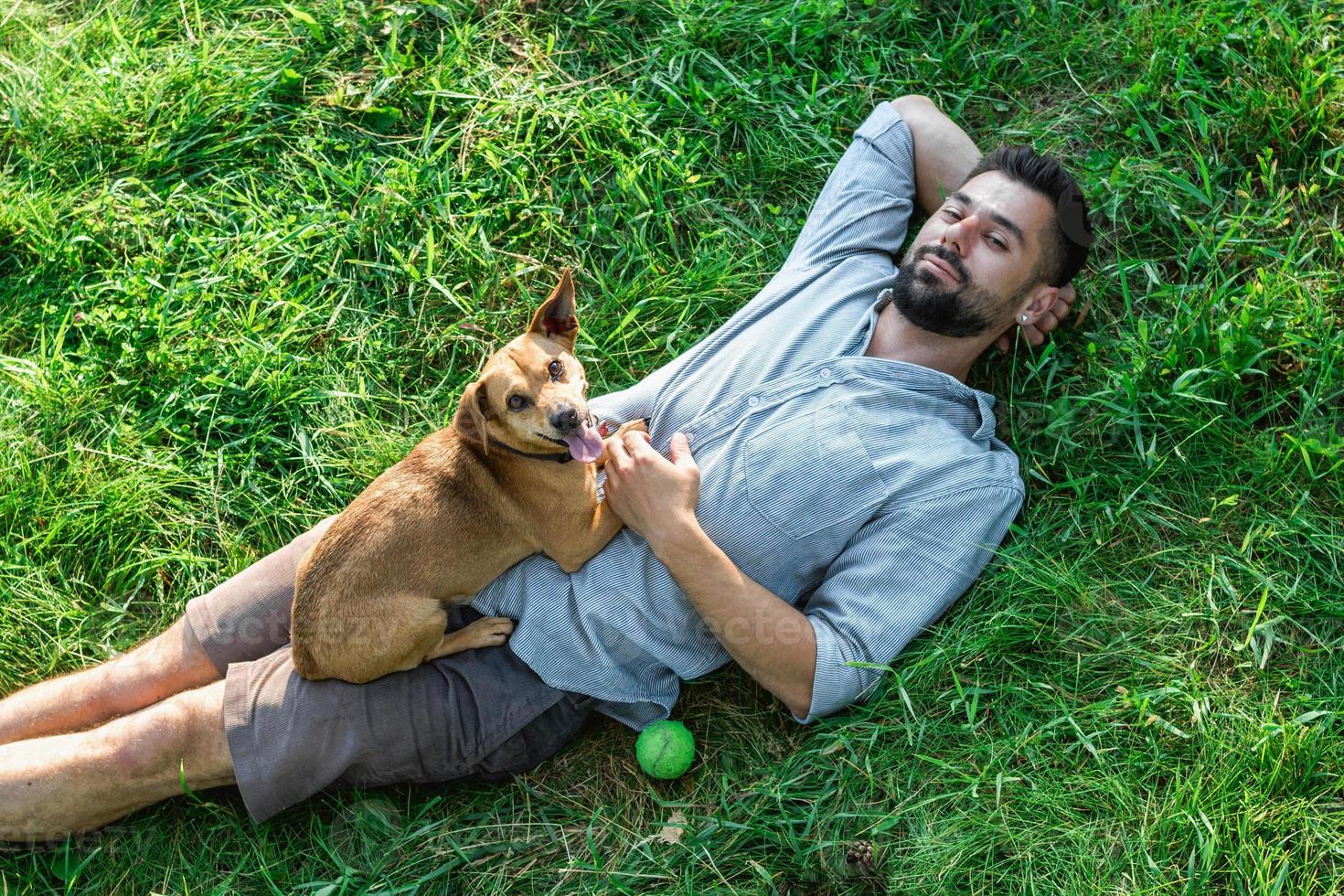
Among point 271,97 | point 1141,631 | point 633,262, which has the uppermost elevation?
point 271,97

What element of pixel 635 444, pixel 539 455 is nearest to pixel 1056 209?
pixel 635 444

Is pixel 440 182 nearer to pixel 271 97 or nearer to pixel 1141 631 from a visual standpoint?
pixel 271 97

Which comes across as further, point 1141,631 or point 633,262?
point 633,262

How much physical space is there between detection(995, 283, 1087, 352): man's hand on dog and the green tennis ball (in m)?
1.98

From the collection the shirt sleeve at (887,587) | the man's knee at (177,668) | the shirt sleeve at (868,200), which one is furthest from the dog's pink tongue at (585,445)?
the man's knee at (177,668)

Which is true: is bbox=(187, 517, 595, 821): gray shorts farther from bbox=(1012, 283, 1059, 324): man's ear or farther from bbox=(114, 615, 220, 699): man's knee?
bbox=(1012, 283, 1059, 324): man's ear

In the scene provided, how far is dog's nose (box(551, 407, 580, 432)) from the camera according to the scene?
11.3 ft

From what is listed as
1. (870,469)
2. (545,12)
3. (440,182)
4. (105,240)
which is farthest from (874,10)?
(105,240)

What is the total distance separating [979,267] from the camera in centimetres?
389

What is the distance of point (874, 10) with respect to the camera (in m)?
5.00

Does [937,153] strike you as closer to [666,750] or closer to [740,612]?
[740,612]

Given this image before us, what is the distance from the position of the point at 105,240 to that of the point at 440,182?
1.65 meters

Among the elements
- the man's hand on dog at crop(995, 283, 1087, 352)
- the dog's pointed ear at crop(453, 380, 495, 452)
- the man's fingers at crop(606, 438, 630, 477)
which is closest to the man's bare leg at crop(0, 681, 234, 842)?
the dog's pointed ear at crop(453, 380, 495, 452)

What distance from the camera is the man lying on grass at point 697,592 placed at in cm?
355
